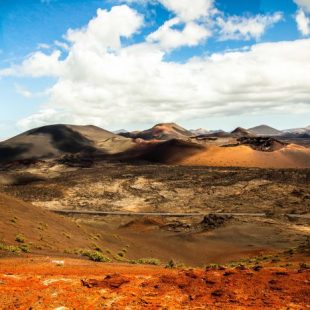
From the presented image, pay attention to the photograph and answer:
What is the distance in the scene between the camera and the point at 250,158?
109m

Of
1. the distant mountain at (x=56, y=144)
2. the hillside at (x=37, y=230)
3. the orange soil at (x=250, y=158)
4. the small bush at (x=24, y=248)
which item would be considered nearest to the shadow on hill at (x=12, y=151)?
the distant mountain at (x=56, y=144)

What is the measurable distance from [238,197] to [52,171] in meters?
55.1

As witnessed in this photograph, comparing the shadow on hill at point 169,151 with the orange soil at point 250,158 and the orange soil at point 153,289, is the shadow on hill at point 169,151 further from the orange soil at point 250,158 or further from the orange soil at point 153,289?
the orange soil at point 153,289

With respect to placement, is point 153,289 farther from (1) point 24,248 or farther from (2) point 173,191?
(2) point 173,191

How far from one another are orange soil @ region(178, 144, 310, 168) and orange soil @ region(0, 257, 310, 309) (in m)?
90.5

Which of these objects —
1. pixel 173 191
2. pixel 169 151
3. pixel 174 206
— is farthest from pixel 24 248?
pixel 169 151

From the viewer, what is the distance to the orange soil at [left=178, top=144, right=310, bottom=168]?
10506cm

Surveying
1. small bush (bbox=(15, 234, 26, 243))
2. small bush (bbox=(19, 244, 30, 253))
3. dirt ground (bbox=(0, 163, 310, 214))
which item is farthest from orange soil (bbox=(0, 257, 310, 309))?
dirt ground (bbox=(0, 163, 310, 214))

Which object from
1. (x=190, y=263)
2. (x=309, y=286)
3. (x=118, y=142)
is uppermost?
(x=118, y=142)

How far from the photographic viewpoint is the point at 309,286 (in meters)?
13.2

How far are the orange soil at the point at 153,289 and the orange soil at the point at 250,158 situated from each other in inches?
3565

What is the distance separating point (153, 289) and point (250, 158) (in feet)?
326

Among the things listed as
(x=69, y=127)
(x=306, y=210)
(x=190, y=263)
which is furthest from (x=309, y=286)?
(x=69, y=127)

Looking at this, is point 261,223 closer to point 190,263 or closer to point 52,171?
point 190,263
